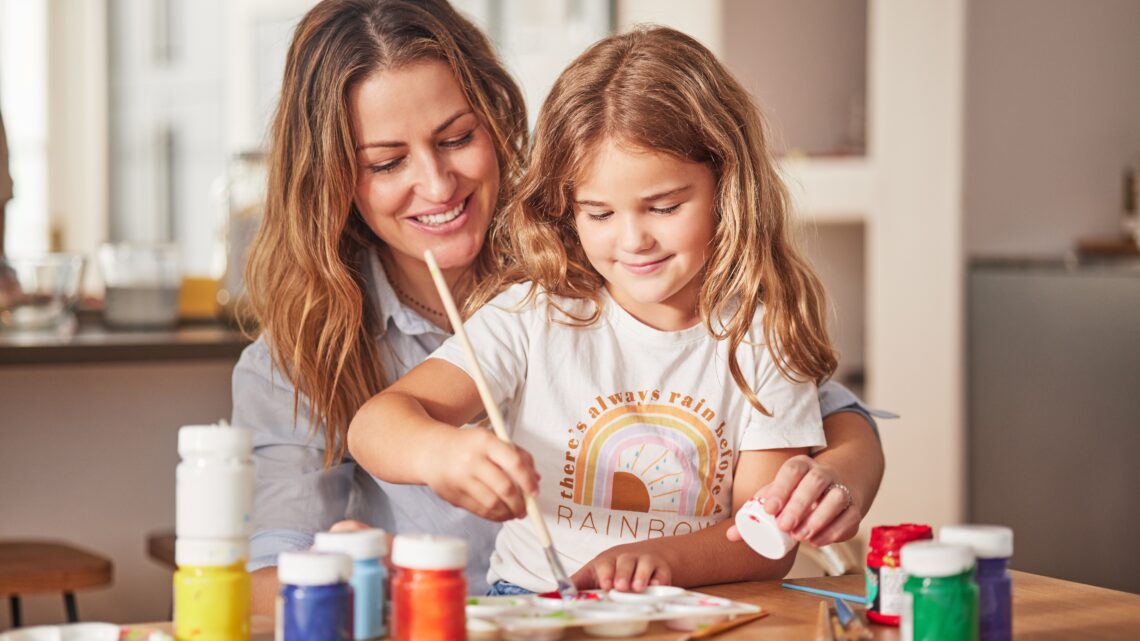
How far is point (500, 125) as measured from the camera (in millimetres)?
1647

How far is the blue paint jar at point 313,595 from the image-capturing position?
2.96 ft

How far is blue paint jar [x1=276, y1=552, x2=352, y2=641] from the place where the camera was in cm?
90

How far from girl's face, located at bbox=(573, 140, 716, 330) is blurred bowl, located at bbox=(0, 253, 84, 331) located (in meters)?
1.70

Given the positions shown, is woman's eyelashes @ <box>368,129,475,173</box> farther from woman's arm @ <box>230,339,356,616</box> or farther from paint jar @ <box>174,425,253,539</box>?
A: paint jar @ <box>174,425,253,539</box>

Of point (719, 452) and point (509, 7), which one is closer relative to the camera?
point (719, 452)

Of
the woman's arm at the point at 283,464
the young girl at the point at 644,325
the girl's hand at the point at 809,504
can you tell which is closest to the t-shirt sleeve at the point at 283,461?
the woman's arm at the point at 283,464

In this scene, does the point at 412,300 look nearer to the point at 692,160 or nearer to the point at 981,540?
the point at 692,160

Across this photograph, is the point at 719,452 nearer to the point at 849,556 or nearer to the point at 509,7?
the point at 849,556

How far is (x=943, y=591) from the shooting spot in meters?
0.91

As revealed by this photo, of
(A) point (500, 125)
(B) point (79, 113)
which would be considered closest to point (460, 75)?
(A) point (500, 125)

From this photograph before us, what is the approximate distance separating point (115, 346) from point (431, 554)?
5.99 feet

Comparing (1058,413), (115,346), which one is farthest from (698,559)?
(1058,413)

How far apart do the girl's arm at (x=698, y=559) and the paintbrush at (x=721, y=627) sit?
0.09m

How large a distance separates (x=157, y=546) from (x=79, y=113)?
3.48 metres
